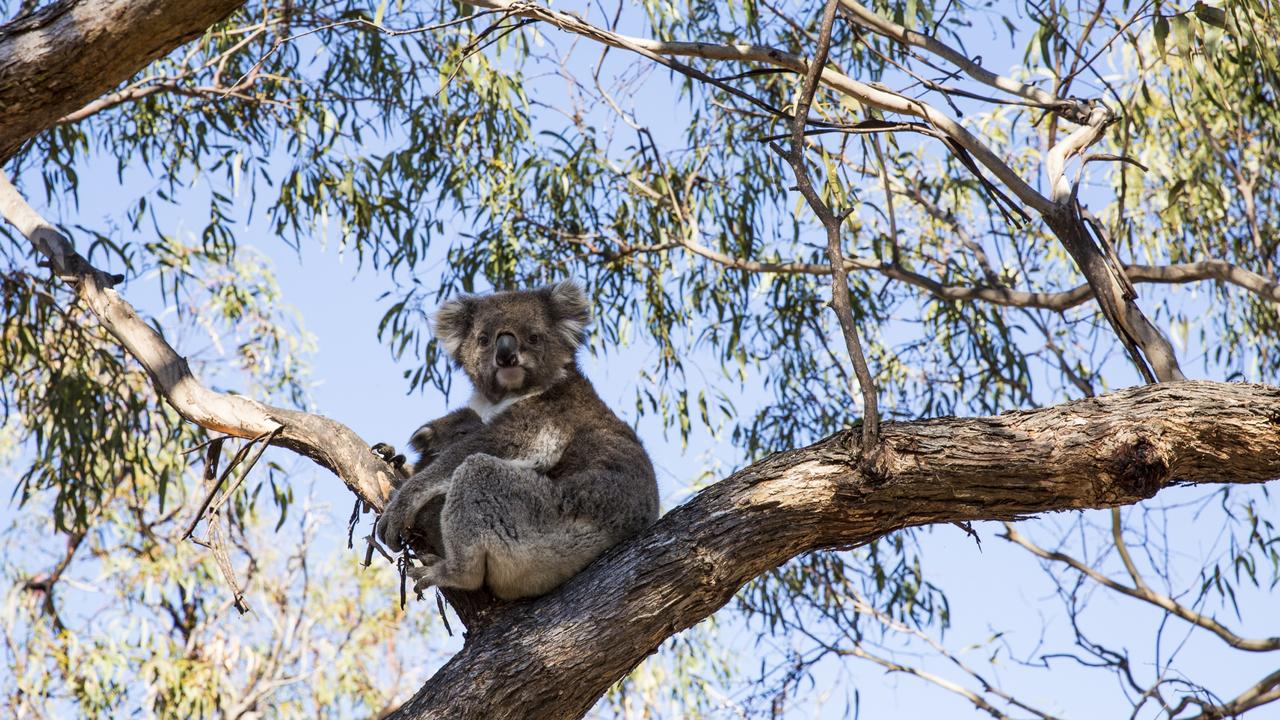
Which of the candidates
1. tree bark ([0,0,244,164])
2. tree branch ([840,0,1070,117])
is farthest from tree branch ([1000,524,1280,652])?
tree bark ([0,0,244,164])

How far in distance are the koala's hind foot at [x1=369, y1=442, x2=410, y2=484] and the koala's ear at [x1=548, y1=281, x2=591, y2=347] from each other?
0.77 metres

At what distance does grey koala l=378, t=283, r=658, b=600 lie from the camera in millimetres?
3277

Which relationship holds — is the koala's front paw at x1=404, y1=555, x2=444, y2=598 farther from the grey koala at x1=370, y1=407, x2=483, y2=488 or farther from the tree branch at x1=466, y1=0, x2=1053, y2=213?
the tree branch at x1=466, y1=0, x2=1053, y2=213

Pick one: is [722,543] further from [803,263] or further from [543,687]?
[803,263]

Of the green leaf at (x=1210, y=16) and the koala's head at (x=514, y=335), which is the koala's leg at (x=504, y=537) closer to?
the koala's head at (x=514, y=335)

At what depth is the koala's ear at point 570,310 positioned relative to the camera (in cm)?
430

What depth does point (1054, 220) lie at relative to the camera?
4164mm

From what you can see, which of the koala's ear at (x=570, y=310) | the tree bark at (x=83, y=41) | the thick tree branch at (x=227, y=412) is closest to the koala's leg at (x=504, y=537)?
A: the thick tree branch at (x=227, y=412)

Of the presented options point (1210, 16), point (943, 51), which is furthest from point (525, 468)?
point (1210, 16)

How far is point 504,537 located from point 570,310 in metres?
1.27

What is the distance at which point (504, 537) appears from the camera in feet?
10.7

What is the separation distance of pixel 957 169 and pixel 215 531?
5.23 m

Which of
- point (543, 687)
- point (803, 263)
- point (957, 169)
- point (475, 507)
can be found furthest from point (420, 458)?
point (957, 169)

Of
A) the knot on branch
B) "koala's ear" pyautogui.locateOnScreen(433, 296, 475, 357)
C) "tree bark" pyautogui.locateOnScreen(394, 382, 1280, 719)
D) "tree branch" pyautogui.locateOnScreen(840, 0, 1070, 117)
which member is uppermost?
"tree branch" pyautogui.locateOnScreen(840, 0, 1070, 117)
